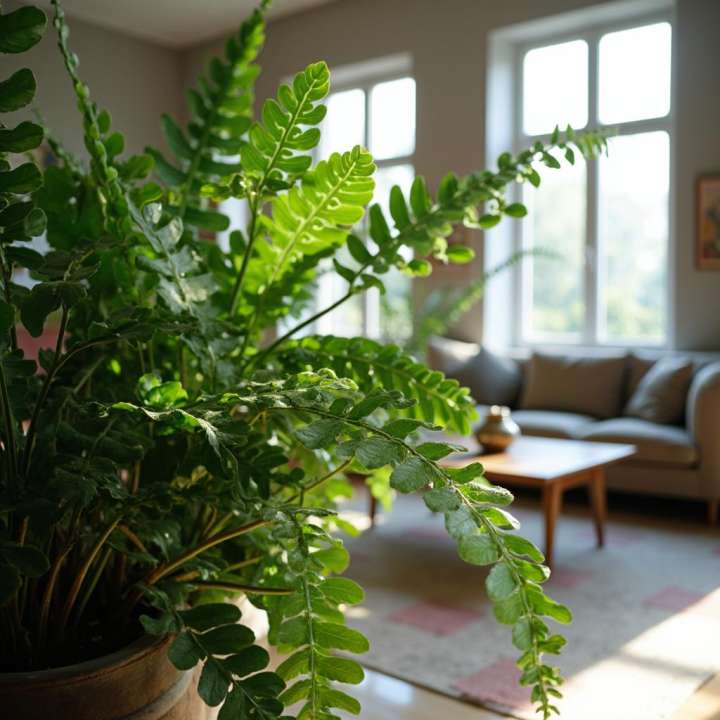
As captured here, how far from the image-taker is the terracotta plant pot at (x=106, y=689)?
84 centimetres

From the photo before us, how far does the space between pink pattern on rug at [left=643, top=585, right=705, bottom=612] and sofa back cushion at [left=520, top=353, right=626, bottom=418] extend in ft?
7.40

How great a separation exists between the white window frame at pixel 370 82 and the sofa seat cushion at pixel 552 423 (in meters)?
2.18

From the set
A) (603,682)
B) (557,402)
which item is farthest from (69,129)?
(603,682)

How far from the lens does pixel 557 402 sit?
5.86 m

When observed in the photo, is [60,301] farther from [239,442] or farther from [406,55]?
[406,55]

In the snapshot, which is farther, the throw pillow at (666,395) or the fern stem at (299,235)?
the throw pillow at (666,395)

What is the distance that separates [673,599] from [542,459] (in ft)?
2.92

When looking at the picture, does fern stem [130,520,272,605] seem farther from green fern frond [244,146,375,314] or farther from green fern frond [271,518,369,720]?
green fern frond [244,146,375,314]

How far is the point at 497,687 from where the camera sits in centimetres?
250

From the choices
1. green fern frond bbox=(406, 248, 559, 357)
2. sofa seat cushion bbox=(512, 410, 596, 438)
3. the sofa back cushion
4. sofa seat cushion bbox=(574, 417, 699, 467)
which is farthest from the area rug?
green fern frond bbox=(406, 248, 559, 357)

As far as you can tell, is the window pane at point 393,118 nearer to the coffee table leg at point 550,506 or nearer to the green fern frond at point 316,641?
the coffee table leg at point 550,506

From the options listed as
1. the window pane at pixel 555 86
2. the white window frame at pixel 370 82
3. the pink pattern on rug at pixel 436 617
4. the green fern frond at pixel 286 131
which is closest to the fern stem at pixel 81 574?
the green fern frond at pixel 286 131

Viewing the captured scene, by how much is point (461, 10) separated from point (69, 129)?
3.48 meters

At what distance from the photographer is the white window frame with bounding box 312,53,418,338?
296 inches
